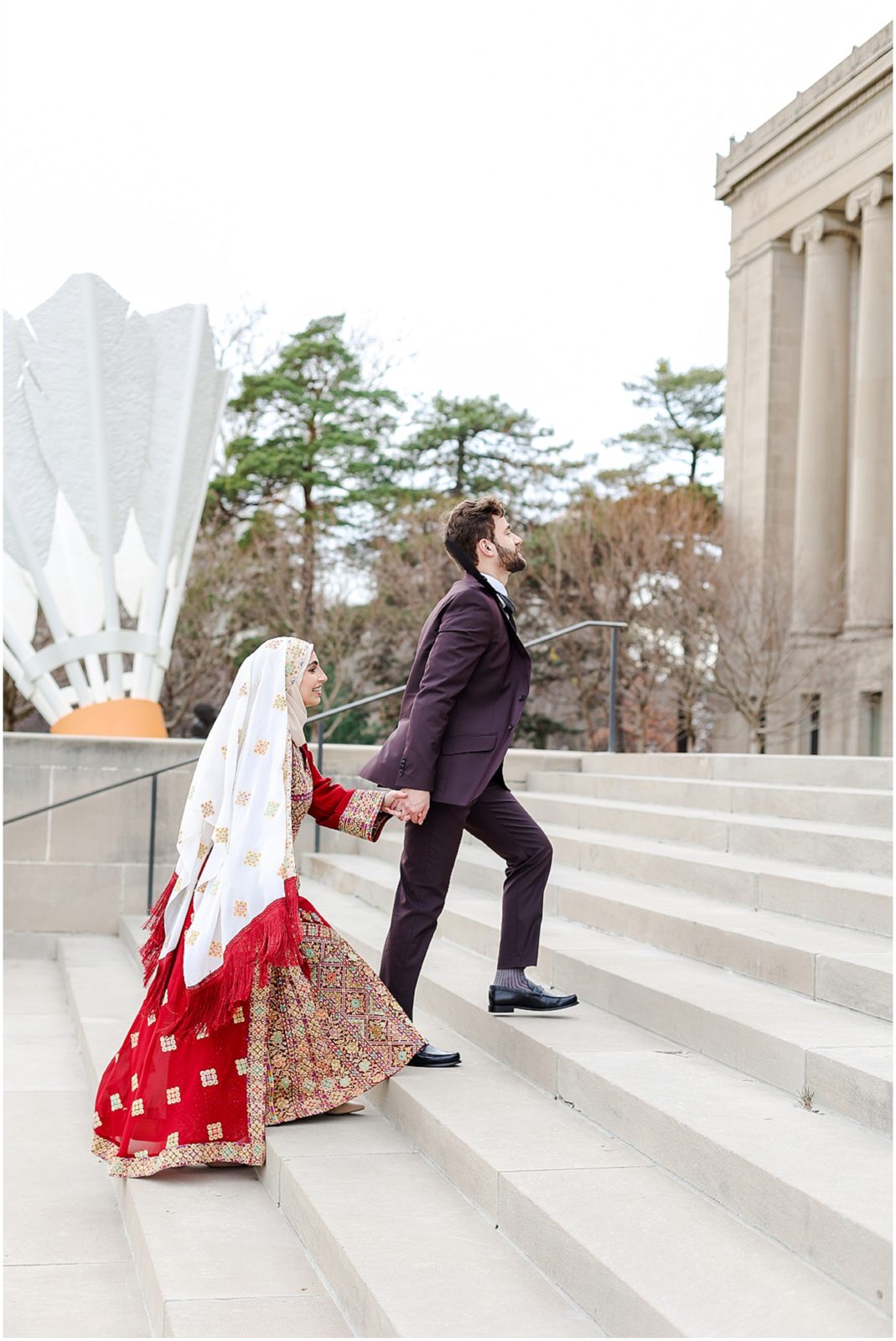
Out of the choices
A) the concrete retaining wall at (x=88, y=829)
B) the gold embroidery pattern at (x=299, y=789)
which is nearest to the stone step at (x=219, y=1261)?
the gold embroidery pattern at (x=299, y=789)

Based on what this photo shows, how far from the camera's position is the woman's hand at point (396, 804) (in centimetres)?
452

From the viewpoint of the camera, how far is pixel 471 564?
4.78 m

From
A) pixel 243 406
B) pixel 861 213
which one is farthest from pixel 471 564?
pixel 861 213

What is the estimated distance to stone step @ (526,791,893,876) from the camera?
583 cm

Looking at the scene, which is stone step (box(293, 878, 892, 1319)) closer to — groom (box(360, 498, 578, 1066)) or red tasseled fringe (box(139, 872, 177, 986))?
groom (box(360, 498, 578, 1066))

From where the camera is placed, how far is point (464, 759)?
4.63m

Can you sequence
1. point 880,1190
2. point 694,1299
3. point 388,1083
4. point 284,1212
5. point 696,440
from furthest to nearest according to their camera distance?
1. point 696,440
2. point 388,1083
3. point 284,1212
4. point 880,1190
5. point 694,1299

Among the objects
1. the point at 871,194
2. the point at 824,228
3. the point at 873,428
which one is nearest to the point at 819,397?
the point at 873,428

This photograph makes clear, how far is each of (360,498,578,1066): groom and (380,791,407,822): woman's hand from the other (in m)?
0.02

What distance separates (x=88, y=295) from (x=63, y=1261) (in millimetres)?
10422

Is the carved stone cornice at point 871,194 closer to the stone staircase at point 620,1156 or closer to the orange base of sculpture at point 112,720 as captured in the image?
the orange base of sculpture at point 112,720

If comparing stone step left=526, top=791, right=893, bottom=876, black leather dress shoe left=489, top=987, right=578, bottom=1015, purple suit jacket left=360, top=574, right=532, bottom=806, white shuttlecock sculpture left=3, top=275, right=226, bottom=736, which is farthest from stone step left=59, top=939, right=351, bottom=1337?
white shuttlecock sculpture left=3, top=275, right=226, bottom=736

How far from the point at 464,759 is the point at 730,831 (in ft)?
8.80

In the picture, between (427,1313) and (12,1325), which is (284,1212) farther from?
(427,1313)
